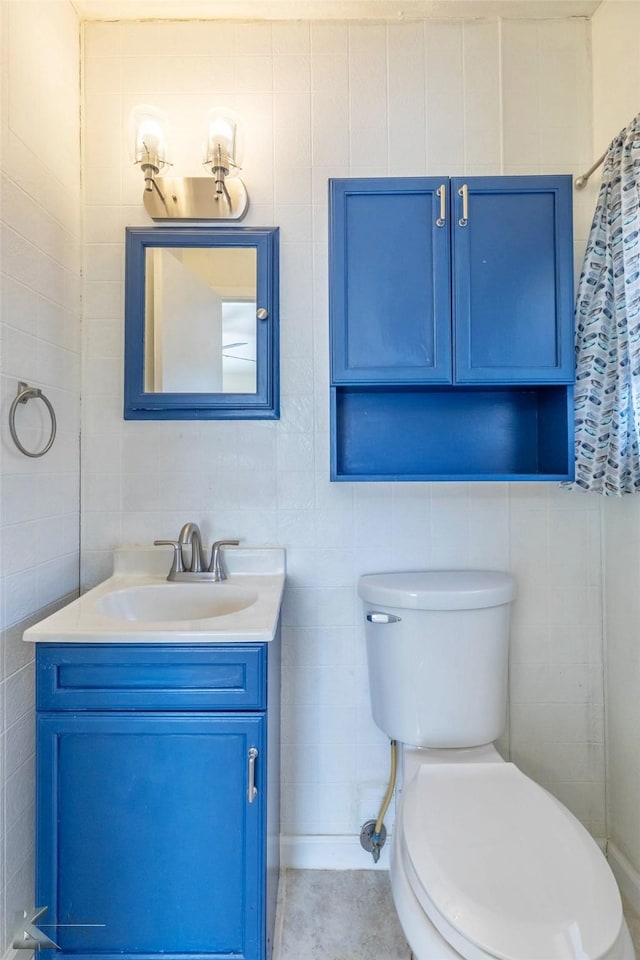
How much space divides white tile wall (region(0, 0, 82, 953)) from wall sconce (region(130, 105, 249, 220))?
0.71ft

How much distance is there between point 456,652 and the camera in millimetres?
1281


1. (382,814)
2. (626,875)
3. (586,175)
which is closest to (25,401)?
(382,814)

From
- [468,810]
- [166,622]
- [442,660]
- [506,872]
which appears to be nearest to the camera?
[506,872]

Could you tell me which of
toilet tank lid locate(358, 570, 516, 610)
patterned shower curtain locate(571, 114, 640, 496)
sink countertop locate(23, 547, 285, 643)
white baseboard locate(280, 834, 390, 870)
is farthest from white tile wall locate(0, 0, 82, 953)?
patterned shower curtain locate(571, 114, 640, 496)

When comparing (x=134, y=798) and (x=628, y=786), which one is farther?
(x=628, y=786)

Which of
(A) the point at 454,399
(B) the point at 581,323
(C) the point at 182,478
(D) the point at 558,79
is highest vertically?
(D) the point at 558,79

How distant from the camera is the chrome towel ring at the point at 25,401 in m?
1.12

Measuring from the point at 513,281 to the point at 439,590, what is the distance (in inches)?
33.2

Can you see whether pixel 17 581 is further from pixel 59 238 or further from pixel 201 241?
pixel 201 241

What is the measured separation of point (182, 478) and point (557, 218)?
1.27m

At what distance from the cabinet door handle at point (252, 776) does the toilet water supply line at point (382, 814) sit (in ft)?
1.67

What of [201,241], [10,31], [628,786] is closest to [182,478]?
[201,241]

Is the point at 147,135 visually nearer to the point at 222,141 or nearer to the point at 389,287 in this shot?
the point at 222,141

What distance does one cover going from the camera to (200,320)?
1432 mm
